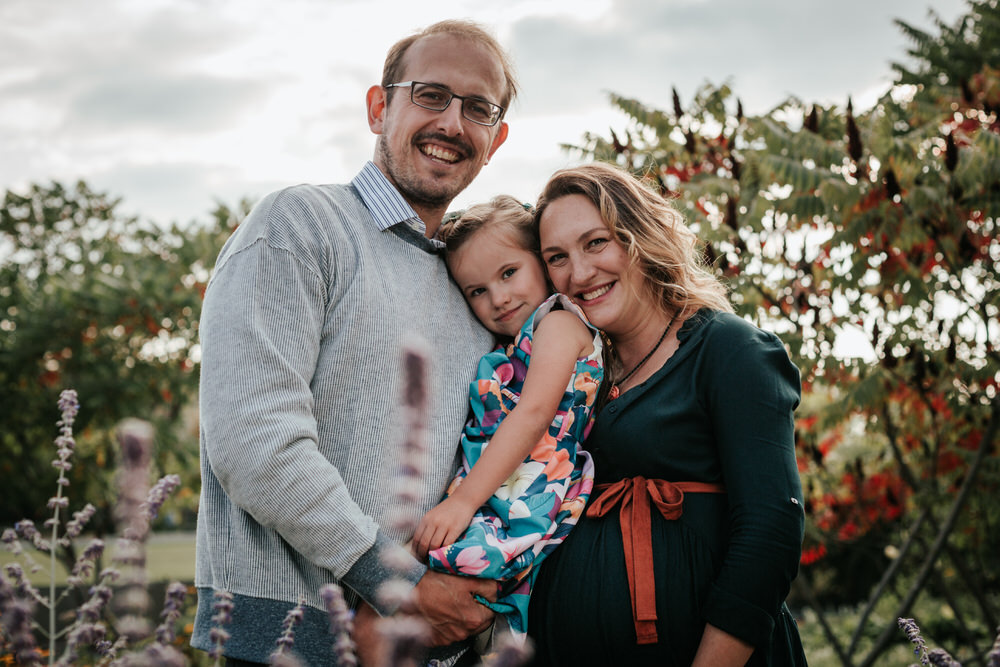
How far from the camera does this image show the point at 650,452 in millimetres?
2477

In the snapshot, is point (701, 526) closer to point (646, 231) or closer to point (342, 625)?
point (646, 231)

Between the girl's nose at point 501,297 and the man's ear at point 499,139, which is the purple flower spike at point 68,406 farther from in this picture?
the man's ear at point 499,139

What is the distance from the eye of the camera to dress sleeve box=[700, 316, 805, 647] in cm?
224

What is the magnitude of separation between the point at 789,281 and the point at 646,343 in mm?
2602

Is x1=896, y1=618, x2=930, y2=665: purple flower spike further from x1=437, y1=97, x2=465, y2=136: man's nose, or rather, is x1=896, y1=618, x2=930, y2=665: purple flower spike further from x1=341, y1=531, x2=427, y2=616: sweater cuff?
x1=437, y1=97, x2=465, y2=136: man's nose

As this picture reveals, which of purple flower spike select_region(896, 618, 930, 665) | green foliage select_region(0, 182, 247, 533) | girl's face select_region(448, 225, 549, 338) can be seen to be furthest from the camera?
green foliage select_region(0, 182, 247, 533)

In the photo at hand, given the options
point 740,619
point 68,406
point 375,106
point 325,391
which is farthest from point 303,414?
point 375,106

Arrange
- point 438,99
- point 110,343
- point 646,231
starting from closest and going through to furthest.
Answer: point 646,231
point 438,99
point 110,343

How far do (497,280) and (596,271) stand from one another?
0.39 metres

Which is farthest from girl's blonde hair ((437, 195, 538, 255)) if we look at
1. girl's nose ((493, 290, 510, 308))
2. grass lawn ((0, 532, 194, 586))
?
grass lawn ((0, 532, 194, 586))

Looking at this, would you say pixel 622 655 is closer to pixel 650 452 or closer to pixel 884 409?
pixel 650 452

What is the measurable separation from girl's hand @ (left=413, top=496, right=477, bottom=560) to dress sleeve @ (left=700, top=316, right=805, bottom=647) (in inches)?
31.0

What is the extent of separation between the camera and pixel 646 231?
2816 mm

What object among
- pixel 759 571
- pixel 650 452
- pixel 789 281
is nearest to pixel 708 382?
pixel 650 452
